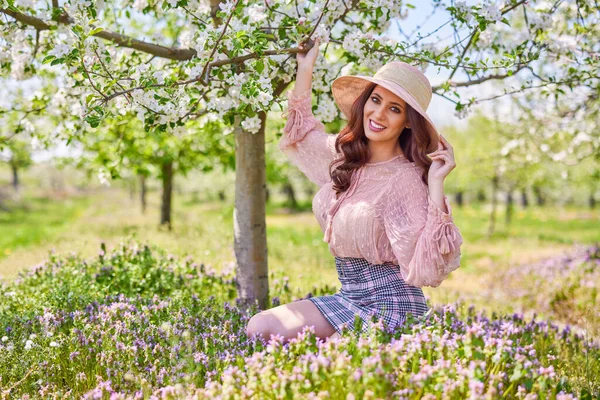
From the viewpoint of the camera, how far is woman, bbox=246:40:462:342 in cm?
329

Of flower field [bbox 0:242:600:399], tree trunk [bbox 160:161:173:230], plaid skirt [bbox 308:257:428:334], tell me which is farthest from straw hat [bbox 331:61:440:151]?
tree trunk [bbox 160:161:173:230]

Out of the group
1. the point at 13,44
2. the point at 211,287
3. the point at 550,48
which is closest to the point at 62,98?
the point at 13,44

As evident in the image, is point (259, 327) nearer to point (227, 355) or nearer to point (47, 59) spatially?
point (227, 355)

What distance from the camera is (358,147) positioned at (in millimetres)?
3809

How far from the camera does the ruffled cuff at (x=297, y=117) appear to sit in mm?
4051

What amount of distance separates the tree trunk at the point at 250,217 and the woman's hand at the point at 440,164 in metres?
1.82

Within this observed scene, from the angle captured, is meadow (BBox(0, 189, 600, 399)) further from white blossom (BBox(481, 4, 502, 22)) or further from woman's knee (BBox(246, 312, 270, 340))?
white blossom (BBox(481, 4, 502, 22))

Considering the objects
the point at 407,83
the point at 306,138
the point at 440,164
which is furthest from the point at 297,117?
the point at 440,164

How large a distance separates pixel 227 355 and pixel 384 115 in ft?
6.38

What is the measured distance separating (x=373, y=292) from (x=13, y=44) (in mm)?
3610

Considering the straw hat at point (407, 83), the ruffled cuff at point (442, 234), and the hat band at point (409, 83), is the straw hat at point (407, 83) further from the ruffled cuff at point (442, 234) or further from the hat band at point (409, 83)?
the ruffled cuff at point (442, 234)

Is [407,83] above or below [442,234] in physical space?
above

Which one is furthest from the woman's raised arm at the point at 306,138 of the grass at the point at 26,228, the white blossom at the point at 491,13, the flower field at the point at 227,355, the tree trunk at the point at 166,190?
the tree trunk at the point at 166,190

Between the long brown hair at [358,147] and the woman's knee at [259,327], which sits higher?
the long brown hair at [358,147]
